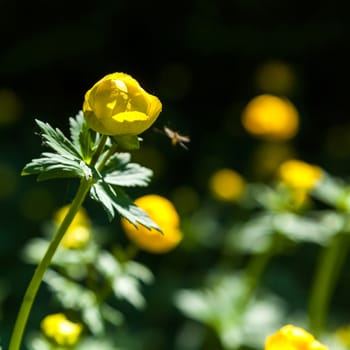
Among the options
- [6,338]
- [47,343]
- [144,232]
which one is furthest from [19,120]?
[47,343]

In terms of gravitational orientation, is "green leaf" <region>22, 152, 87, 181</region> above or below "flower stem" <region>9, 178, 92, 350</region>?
above

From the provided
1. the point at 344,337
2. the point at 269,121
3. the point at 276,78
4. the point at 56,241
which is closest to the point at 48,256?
the point at 56,241

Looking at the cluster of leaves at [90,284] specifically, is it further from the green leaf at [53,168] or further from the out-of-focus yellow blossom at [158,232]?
the green leaf at [53,168]

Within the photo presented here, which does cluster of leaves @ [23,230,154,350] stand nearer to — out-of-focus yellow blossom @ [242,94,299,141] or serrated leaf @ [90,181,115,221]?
serrated leaf @ [90,181,115,221]

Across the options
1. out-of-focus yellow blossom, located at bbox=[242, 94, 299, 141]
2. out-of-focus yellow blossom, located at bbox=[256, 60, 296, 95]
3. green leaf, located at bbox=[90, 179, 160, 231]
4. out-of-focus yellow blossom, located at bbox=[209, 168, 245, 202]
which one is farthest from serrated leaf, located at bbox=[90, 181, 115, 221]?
out-of-focus yellow blossom, located at bbox=[256, 60, 296, 95]

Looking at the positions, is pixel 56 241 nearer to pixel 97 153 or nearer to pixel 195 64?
pixel 97 153

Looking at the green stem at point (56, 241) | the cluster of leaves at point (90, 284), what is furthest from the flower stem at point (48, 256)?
the cluster of leaves at point (90, 284)

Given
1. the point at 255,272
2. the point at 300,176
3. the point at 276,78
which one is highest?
the point at 276,78
